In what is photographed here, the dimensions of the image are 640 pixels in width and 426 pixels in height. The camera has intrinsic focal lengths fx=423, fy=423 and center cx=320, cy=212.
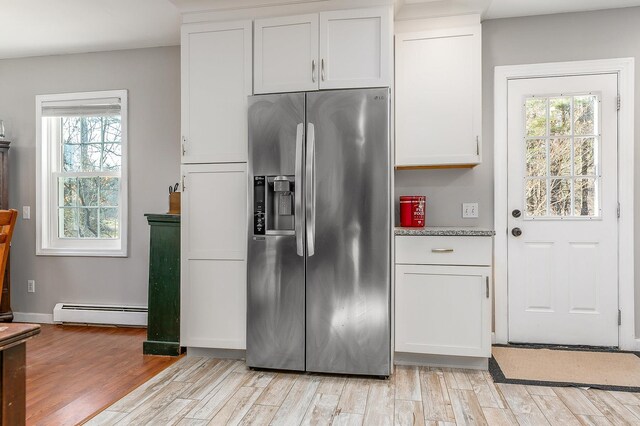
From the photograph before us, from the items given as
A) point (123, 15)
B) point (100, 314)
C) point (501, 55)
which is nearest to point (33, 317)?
point (100, 314)

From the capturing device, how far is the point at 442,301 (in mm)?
2752

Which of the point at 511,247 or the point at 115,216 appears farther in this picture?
the point at 115,216

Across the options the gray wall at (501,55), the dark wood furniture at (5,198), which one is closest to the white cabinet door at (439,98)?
the gray wall at (501,55)

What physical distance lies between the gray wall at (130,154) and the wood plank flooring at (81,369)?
0.42m

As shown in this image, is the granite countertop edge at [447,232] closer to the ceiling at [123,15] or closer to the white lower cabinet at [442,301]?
the white lower cabinet at [442,301]

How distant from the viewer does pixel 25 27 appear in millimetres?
3484

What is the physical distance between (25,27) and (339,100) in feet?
9.24

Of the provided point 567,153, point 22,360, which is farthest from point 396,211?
point 22,360

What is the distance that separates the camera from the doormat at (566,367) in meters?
2.55

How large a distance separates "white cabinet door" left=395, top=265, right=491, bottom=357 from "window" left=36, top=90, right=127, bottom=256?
8.70 ft

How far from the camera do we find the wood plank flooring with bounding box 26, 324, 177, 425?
2.28m

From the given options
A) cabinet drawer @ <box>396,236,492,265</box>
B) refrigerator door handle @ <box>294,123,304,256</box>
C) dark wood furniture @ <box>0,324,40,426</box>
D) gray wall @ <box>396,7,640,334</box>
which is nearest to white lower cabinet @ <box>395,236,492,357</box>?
cabinet drawer @ <box>396,236,492,265</box>

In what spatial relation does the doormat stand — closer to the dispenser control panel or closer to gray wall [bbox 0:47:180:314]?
the dispenser control panel

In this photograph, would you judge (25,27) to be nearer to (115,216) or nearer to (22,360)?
(115,216)
